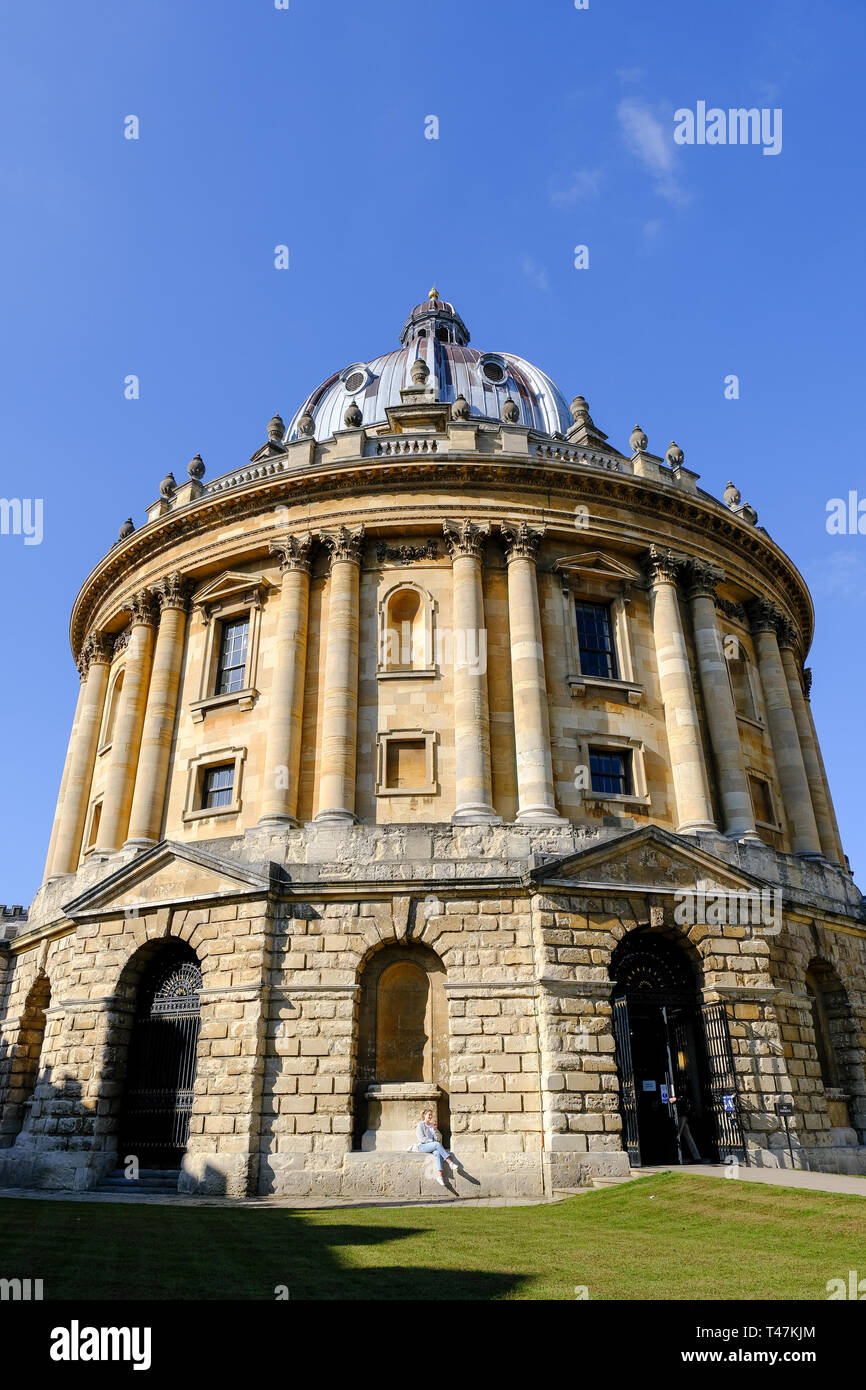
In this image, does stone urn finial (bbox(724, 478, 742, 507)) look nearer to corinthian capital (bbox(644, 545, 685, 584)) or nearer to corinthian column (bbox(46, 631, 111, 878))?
corinthian capital (bbox(644, 545, 685, 584))

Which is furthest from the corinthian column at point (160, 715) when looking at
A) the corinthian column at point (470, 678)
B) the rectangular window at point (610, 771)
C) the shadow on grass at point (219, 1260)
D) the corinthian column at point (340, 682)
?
the rectangular window at point (610, 771)

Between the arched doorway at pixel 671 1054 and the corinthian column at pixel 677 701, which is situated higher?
the corinthian column at pixel 677 701

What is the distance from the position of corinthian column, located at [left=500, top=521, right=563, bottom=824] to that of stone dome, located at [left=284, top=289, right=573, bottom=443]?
1388cm

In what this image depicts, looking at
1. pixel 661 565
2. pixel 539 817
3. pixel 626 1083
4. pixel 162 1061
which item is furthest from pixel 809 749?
pixel 162 1061

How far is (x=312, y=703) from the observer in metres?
25.7

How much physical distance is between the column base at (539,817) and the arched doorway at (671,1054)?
10.6 ft

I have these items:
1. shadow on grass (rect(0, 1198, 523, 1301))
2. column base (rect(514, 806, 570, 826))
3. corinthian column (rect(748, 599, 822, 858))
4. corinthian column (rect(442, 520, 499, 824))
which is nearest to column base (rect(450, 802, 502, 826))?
corinthian column (rect(442, 520, 499, 824))

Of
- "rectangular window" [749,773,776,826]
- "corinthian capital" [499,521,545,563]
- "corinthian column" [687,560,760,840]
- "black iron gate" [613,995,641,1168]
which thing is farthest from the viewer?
"rectangular window" [749,773,776,826]

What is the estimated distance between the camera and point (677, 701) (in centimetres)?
2620

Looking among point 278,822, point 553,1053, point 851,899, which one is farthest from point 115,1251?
point 851,899

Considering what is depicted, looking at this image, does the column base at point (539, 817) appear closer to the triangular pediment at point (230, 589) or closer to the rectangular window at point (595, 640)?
the rectangular window at point (595, 640)

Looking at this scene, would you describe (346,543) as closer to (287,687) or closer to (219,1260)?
(287,687)

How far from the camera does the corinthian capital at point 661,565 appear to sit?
2805 centimetres

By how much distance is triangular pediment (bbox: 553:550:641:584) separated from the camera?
2746 centimetres
